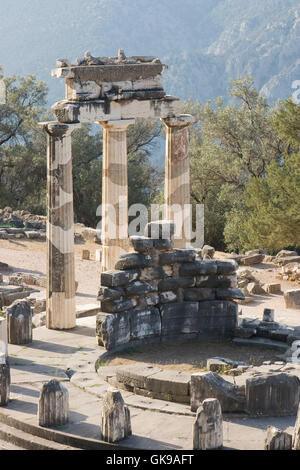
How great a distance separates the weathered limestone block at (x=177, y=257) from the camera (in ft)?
58.9

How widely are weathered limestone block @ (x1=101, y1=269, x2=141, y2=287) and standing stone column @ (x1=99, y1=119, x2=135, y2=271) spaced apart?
3.58m

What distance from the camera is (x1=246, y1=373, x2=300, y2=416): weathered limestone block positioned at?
13.2 metres

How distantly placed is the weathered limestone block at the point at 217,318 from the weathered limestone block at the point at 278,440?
669 centimetres

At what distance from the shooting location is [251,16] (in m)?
171

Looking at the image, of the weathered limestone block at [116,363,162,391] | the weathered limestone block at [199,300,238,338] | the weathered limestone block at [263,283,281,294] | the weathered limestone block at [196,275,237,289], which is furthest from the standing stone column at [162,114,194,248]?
the weathered limestone block at [116,363,162,391]

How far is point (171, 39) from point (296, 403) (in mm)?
168144

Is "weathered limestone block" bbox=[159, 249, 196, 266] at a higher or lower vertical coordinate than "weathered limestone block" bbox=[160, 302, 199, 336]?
higher

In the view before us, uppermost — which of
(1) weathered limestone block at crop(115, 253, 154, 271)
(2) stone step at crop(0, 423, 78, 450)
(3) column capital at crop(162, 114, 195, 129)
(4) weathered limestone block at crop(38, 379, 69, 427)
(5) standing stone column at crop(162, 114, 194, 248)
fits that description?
(3) column capital at crop(162, 114, 195, 129)

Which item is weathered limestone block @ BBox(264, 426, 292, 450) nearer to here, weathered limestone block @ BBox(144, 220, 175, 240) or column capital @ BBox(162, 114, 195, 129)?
weathered limestone block @ BBox(144, 220, 175, 240)

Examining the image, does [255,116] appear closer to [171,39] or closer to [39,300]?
[39,300]

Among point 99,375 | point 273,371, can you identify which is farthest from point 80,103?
point 273,371

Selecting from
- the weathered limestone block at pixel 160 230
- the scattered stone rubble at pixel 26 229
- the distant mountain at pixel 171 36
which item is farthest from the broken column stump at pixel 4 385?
the distant mountain at pixel 171 36

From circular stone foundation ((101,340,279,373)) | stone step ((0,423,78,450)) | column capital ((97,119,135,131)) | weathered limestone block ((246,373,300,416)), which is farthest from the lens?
column capital ((97,119,135,131))

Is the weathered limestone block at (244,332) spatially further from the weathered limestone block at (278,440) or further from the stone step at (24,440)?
the weathered limestone block at (278,440)
